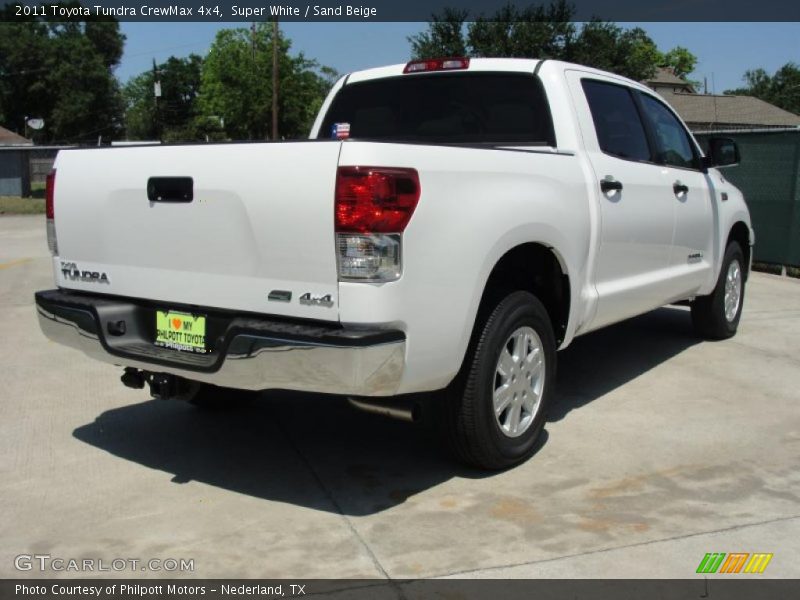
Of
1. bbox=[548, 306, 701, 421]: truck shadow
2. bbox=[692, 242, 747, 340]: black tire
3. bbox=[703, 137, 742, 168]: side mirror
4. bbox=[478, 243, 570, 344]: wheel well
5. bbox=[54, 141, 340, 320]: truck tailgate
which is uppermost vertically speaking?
bbox=[703, 137, 742, 168]: side mirror

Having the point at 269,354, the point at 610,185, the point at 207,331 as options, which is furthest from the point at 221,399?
the point at 610,185

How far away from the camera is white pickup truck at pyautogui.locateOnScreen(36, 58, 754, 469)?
3.30 meters

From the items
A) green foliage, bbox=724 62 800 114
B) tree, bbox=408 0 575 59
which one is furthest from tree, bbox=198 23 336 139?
green foliage, bbox=724 62 800 114

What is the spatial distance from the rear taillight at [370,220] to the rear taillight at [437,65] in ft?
Result: 6.63

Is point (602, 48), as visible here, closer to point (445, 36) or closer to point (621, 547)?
point (445, 36)

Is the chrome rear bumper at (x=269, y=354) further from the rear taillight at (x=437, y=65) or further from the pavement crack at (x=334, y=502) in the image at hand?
the rear taillight at (x=437, y=65)

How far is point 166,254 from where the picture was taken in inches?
150

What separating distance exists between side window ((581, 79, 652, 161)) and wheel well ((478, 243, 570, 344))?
0.94 meters

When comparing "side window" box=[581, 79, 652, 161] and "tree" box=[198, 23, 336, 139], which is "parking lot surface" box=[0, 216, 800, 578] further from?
"tree" box=[198, 23, 336, 139]

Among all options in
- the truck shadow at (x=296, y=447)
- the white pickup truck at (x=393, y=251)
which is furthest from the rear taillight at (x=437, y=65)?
the truck shadow at (x=296, y=447)
